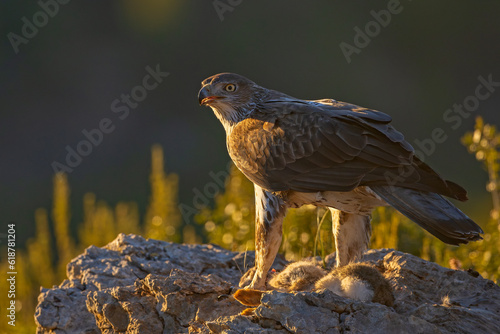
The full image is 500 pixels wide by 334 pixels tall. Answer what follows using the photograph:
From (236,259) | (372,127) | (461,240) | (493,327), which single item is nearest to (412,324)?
(493,327)

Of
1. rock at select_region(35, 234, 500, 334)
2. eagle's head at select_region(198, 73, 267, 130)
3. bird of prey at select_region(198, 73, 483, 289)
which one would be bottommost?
rock at select_region(35, 234, 500, 334)

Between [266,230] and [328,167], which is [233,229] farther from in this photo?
[328,167]

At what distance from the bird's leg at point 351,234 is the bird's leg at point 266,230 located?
480mm

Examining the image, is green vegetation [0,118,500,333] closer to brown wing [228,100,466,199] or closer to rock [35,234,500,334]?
rock [35,234,500,334]

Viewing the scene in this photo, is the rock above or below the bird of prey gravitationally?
below

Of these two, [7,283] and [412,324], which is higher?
[7,283]

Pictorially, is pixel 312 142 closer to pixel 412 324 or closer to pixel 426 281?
pixel 426 281

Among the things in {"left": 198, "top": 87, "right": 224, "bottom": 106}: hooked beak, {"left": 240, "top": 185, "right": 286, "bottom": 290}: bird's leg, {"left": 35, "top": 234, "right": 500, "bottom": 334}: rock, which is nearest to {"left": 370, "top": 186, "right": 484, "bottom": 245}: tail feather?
{"left": 35, "top": 234, "right": 500, "bottom": 334}: rock

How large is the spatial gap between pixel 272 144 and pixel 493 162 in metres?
2.37

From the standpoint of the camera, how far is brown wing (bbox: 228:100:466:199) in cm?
419

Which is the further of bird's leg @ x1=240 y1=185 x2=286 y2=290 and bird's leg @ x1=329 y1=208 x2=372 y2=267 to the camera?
bird's leg @ x1=329 y1=208 x2=372 y2=267

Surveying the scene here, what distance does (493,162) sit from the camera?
569 centimetres

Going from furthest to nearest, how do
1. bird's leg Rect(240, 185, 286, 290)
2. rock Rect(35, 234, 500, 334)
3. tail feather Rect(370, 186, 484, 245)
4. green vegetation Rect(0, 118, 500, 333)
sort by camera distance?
1. green vegetation Rect(0, 118, 500, 333)
2. bird's leg Rect(240, 185, 286, 290)
3. tail feather Rect(370, 186, 484, 245)
4. rock Rect(35, 234, 500, 334)

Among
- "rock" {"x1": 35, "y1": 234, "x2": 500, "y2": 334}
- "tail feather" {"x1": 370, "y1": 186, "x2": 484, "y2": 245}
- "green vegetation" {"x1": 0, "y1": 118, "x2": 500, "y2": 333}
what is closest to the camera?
"rock" {"x1": 35, "y1": 234, "x2": 500, "y2": 334}
